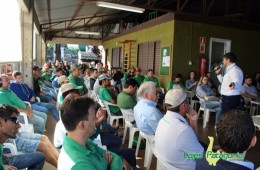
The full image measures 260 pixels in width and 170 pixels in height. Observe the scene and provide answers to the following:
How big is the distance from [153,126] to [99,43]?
13.7 meters

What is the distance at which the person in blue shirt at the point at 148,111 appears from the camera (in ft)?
9.43

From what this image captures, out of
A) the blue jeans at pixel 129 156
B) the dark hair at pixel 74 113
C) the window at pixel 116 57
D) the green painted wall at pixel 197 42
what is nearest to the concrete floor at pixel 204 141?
the blue jeans at pixel 129 156

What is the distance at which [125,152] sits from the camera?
2463mm

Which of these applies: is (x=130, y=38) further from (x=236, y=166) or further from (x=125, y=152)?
(x=236, y=166)

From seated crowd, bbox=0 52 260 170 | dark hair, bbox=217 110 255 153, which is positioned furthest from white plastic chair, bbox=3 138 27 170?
dark hair, bbox=217 110 255 153

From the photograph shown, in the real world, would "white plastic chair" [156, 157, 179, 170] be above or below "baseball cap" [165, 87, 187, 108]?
below

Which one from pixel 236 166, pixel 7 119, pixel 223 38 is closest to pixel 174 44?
pixel 223 38

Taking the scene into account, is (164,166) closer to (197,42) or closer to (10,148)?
(10,148)

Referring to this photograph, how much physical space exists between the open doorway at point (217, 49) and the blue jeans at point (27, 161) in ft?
20.1

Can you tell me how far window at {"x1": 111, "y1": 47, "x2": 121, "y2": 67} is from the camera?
12719 mm

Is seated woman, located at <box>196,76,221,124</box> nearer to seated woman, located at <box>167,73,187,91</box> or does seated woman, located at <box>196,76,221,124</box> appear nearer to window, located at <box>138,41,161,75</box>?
seated woman, located at <box>167,73,187,91</box>

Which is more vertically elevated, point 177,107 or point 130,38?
point 130,38

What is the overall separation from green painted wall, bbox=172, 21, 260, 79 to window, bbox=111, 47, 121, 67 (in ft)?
18.7

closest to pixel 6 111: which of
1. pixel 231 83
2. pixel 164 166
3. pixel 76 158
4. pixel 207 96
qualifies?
pixel 76 158
